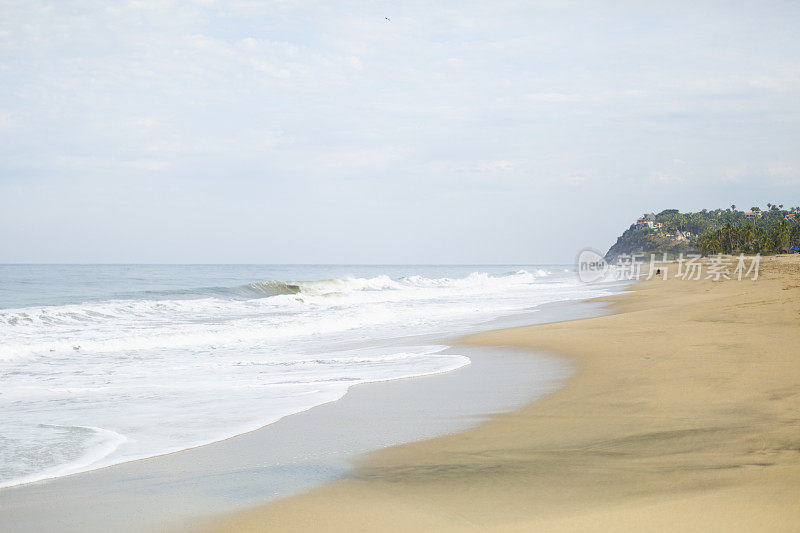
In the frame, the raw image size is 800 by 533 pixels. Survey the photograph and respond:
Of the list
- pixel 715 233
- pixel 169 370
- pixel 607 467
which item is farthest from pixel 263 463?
pixel 715 233

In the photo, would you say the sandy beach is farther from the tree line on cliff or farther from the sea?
the tree line on cliff

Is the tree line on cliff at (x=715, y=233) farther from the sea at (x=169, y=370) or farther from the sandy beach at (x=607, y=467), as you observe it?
the sandy beach at (x=607, y=467)

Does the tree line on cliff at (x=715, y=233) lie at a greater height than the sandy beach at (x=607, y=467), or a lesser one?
greater

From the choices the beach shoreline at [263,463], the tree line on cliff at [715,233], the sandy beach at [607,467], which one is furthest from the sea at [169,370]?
the tree line on cliff at [715,233]

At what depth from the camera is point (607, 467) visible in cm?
366

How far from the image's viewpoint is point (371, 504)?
3.27 m

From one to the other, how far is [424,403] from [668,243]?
153 m

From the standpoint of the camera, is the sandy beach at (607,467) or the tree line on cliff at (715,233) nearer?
the sandy beach at (607,467)

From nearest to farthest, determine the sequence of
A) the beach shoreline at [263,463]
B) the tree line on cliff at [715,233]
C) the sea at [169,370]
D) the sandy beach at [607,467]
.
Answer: the sandy beach at [607,467], the beach shoreline at [263,463], the sea at [169,370], the tree line on cliff at [715,233]

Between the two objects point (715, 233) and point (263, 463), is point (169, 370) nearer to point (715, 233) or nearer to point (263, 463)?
point (263, 463)

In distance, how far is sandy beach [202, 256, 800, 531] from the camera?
2908 millimetres

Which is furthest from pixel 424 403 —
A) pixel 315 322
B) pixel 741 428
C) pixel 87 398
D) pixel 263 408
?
pixel 315 322

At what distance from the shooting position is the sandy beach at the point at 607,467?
2.91 meters

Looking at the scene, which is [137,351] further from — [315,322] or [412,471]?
[412,471]
